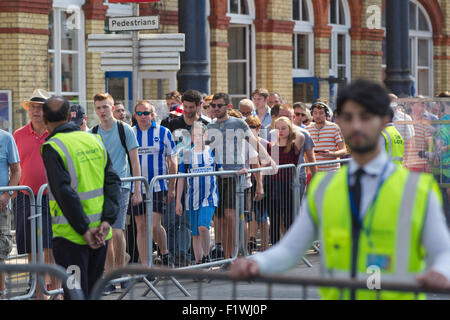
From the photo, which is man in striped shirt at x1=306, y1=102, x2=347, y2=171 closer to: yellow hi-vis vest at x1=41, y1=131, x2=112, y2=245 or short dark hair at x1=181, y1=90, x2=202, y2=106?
short dark hair at x1=181, y1=90, x2=202, y2=106

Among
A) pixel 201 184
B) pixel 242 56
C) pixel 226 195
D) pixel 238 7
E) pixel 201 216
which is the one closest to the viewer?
pixel 201 184

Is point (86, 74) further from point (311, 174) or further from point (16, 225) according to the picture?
point (16, 225)

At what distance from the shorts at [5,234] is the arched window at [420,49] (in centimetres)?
2383

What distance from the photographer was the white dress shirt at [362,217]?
368 centimetres

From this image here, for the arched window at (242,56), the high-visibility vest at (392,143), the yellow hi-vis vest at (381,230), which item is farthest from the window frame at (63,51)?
the yellow hi-vis vest at (381,230)

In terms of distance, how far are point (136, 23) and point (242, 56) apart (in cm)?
1242

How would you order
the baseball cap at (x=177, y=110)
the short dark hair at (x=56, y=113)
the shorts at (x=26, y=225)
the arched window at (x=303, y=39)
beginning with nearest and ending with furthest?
the short dark hair at (x=56, y=113)
the shorts at (x=26, y=225)
the baseball cap at (x=177, y=110)
the arched window at (x=303, y=39)

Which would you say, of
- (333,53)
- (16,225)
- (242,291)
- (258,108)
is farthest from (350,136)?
(333,53)

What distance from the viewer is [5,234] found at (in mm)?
8469

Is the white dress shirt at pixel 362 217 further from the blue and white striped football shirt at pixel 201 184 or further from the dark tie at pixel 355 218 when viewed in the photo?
the blue and white striped football shirt at pixel 201 184

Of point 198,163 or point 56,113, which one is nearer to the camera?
point 56,113

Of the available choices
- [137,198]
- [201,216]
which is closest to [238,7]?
[201,216]

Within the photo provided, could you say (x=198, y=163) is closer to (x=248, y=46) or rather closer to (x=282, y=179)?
(x=282, y=179)

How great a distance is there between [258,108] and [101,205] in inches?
275
